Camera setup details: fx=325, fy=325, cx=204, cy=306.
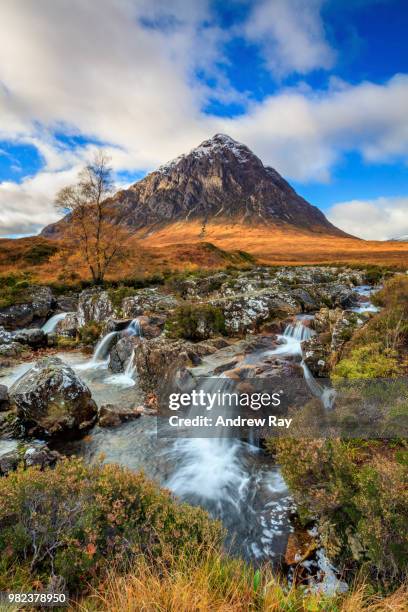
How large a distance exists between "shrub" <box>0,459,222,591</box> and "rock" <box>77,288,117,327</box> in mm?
18101

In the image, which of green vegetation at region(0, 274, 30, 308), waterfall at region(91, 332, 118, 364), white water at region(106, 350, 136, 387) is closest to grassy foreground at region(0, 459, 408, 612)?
white water at region(106, 350, 136, 387)

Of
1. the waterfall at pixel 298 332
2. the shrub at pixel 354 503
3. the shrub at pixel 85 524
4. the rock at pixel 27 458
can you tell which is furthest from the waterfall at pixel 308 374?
the rock at pixel 27 458

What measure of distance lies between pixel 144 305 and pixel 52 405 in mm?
12076

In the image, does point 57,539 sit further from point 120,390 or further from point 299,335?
point 299,335

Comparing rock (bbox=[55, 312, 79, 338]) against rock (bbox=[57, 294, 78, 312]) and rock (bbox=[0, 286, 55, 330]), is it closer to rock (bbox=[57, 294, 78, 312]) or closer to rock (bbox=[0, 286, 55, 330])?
rock (bbox=[0, 286, 55, 330])

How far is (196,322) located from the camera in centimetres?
1781

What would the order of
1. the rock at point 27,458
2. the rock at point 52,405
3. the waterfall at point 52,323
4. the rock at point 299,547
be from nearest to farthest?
the rock at point 299,547, the rock at point 27,458, the rock at point 52,405, the waterfall at point 52,323

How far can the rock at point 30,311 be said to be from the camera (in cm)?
2411

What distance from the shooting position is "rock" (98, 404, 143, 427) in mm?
10531

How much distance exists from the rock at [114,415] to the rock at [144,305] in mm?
10149

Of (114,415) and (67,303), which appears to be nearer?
(114,415)

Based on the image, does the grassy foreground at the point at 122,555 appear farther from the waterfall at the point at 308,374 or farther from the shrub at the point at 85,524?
the waterfall at the point at 308,374

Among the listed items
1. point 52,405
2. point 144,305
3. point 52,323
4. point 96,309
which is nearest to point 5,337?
point 52,323

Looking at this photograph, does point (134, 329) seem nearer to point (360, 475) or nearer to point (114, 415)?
point (114, 415)
